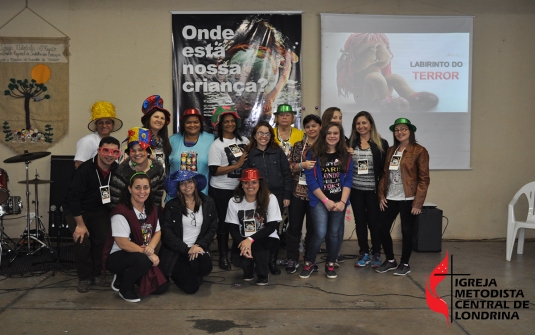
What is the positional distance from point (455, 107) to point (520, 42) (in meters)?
1.07

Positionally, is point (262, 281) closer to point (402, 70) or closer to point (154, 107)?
point (154, 107)

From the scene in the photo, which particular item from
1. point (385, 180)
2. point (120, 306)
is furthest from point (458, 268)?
point (120, 306)

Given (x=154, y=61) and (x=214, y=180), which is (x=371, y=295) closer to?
(x=214, y=180)

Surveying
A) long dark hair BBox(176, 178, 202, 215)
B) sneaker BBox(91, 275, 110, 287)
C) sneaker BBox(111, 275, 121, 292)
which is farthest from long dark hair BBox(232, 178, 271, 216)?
sneaker BBox(91, 275, 110, 287)

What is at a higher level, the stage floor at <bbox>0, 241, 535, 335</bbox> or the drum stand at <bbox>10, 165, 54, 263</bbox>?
the drum stand at <bbox>10, 165, 54, 263</bbox>

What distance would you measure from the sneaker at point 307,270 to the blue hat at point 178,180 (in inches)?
42.8

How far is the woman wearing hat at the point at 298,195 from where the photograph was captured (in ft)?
15.4

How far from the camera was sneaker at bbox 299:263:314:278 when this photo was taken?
4559mm

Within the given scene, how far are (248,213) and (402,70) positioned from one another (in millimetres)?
2977

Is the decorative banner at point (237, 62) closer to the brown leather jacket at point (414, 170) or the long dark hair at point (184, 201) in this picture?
the brown leather jacket at point (414, 170)

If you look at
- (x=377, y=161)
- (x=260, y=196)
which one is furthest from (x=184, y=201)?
(x=377, y=161)

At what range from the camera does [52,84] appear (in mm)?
6301

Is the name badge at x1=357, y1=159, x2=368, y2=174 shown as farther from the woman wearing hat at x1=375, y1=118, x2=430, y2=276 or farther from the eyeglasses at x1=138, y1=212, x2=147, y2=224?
the eyeglasses at x1=138, y1=212, x2=147, y2=224

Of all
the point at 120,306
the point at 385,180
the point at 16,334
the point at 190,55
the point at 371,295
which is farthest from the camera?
the point at 190,55
